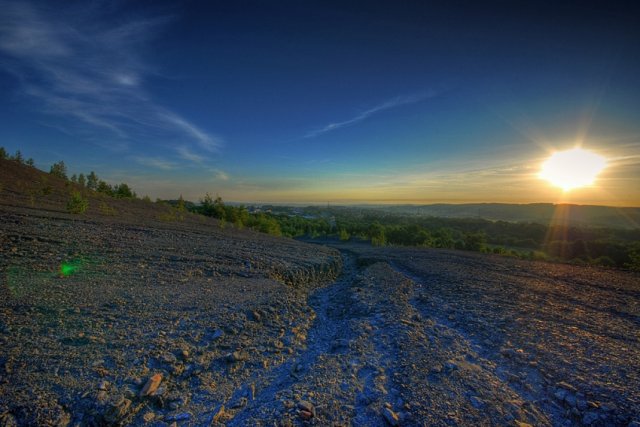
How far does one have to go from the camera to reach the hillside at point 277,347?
3.67 metres

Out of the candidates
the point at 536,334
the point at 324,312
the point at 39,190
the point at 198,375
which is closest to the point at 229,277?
the point at 324,312

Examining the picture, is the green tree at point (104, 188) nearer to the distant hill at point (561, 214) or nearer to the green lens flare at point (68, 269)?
the green lens flare at point (68, 269)

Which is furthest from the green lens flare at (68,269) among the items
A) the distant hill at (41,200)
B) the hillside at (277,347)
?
the distant hill at (41,200)

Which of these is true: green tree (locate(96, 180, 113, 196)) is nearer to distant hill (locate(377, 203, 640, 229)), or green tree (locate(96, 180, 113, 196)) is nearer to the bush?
the bush

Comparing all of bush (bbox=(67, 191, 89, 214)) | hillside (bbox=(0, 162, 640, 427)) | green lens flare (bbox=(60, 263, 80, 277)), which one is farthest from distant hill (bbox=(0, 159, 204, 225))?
green lens flare (bbox=(60, 263, 80, 277))

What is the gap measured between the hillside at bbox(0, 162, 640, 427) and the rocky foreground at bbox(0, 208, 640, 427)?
26mm

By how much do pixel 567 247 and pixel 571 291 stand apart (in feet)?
126

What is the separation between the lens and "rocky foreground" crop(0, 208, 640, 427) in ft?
12.0

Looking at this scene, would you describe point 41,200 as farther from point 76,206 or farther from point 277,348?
point 277,348

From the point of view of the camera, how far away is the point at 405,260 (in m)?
17.2

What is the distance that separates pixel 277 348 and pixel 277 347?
4cm

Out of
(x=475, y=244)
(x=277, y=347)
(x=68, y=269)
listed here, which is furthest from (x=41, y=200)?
(x=475, y=244)

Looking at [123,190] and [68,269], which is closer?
[68,269]

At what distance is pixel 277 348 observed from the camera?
18.4 ft
